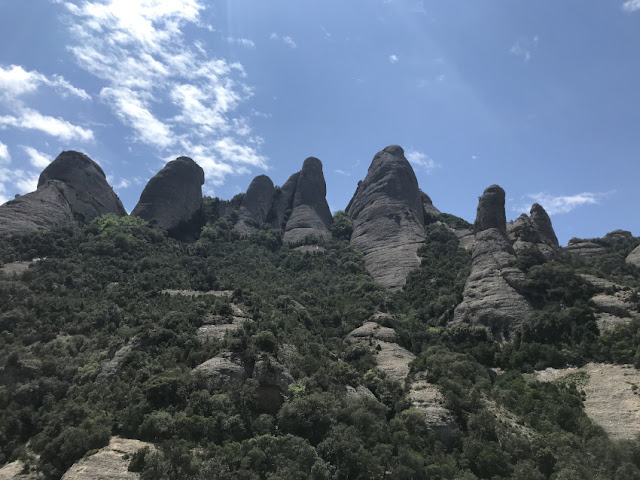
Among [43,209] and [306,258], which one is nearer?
[43,209]

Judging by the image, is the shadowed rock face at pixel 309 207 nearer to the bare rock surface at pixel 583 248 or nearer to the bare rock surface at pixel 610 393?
the bare rock surface at pixel 583 248

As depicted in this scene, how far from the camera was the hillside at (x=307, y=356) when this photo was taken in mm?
28141

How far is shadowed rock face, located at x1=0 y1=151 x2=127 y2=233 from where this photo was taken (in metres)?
70.3

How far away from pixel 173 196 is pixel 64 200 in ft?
68.6

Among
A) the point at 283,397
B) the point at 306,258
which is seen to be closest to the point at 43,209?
the point at 306,258

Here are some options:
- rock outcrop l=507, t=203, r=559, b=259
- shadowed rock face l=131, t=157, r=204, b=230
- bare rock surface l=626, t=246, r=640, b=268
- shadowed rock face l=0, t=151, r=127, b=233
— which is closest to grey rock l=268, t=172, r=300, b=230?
shadowed rock face l=131, t=157, r=204, b=230

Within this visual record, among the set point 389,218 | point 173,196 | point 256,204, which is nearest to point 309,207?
point 256,204

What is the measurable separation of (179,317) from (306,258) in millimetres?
42567

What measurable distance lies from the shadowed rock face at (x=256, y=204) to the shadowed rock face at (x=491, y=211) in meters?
48.0

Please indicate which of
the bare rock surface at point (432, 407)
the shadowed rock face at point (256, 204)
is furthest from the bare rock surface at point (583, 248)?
the shadowed rock face at point (256, 204)

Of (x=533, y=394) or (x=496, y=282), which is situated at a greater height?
(x=496, y=282)

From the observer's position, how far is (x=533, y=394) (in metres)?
38.6

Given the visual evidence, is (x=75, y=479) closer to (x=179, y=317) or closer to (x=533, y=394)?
(x=179, y=317)

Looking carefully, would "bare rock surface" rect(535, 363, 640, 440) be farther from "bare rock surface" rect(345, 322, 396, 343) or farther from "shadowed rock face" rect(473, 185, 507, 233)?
"shadowed rock face" rect(473, 185, 507, 233)
